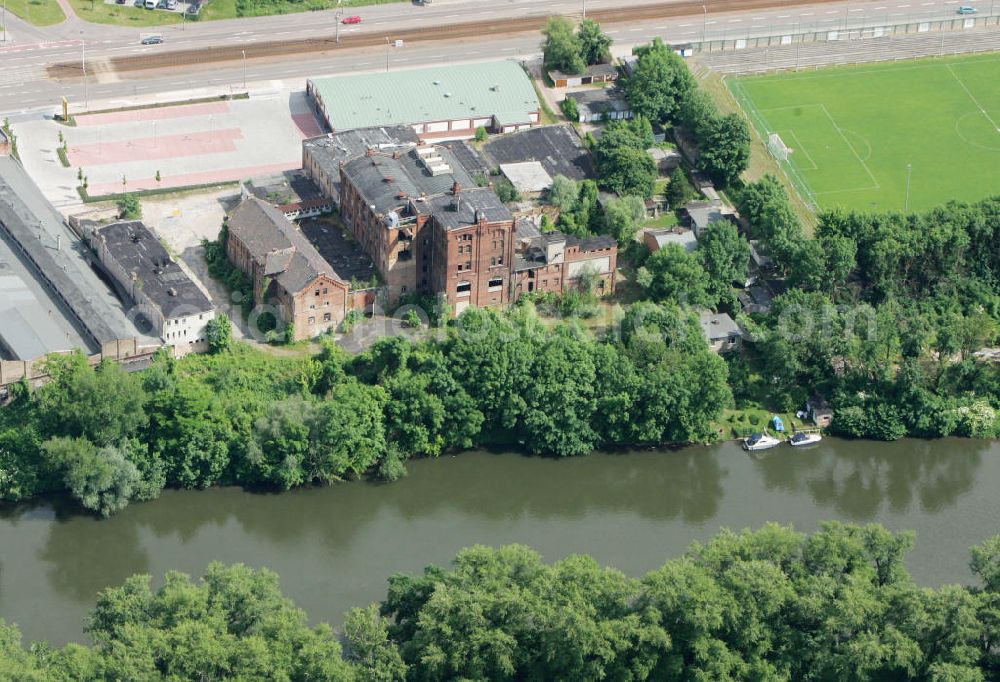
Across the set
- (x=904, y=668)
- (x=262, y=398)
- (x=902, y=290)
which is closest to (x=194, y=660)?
(x=262, y=398)

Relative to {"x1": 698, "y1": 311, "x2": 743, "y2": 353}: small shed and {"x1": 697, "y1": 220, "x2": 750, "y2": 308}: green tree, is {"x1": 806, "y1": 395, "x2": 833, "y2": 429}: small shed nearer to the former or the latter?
{"x1": 698, "y1": 311, "x2": 743, "y2": 353}: small shed

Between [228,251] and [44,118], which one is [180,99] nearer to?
[44,118]

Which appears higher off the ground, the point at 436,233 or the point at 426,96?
the point at 426,96

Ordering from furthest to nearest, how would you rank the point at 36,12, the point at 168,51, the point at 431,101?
1. the point at 36,12
2. the point at 168,51
3. the point at 431,101

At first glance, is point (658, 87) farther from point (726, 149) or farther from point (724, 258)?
point (724, 258)

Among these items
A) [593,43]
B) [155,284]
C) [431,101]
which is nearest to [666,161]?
[593,43]

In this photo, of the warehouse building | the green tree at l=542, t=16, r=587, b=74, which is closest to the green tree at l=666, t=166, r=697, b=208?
the warehouse building
